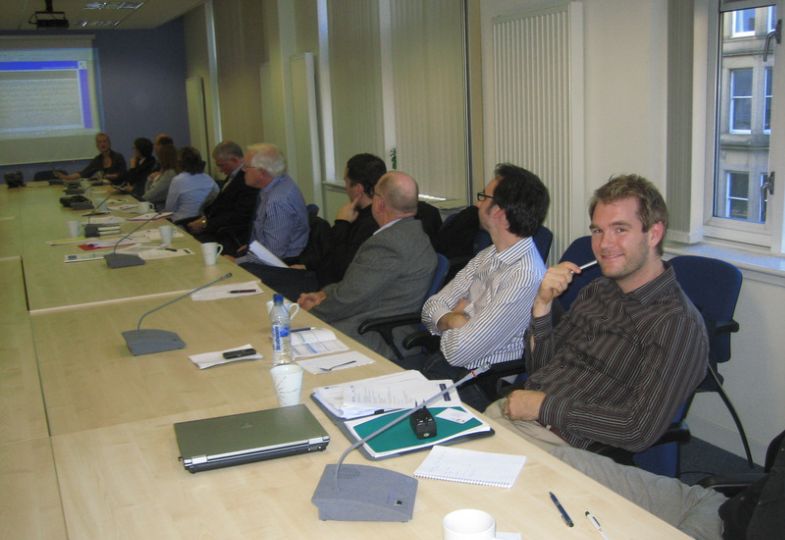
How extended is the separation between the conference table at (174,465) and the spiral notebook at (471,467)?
2cm

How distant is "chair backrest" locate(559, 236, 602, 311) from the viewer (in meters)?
3.57

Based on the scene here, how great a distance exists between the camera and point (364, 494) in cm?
164

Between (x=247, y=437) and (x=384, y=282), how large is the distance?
5.63 feet

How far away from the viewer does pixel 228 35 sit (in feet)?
38.3

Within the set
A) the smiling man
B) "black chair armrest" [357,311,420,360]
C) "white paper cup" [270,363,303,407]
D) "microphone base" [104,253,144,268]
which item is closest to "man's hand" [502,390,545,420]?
the smiling man

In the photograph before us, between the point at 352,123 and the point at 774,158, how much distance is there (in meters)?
4.91

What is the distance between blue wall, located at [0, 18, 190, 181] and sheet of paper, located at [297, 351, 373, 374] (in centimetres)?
1226

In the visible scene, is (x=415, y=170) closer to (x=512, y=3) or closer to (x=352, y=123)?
(x=352, y=123)

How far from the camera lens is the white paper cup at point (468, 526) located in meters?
1.25

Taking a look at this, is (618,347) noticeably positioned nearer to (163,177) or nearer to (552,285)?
(552,285)

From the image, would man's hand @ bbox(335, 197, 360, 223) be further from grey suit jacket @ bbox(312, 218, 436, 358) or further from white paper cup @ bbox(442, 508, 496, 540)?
white paper cup @ bbox(442, 508, 496, 540)

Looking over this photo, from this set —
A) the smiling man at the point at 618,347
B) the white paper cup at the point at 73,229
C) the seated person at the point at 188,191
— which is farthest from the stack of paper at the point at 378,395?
the seated person at the point at 188,191

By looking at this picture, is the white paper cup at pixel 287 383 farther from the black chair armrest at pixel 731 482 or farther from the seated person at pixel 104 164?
the seated person at pixel 104 164

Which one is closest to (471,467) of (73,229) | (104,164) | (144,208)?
(73,229)
